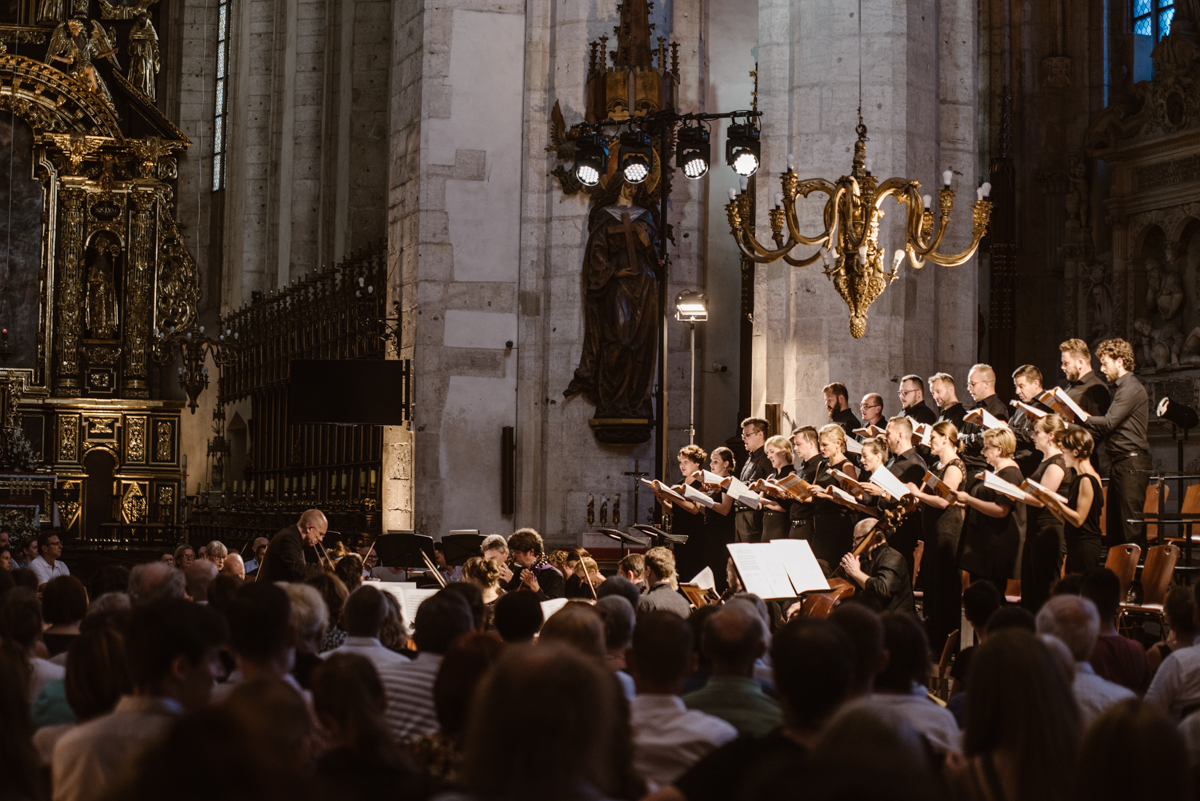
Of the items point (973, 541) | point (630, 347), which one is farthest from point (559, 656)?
point (630, 347)

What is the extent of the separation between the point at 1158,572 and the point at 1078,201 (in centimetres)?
1206

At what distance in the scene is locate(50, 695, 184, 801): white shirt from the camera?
11.3 ft

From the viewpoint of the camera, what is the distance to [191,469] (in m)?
26.1

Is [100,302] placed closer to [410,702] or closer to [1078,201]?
[1078,201]

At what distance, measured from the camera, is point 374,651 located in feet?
16.6

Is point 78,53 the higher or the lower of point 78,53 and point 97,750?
the higher

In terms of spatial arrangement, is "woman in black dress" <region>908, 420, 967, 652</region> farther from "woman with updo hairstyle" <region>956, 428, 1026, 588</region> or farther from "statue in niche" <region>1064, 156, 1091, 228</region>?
"statue in niche" <region>1064, 156, 1091, 228</region>

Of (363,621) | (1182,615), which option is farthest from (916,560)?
(363,621)

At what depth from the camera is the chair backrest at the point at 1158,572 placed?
902 centimetres

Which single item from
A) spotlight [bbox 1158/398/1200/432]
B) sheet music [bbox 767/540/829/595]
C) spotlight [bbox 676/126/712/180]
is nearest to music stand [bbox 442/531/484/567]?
spotlight [bbox 676/126/712/180]

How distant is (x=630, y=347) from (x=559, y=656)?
13747 millimetres

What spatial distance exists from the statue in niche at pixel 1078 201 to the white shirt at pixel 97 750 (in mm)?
18384

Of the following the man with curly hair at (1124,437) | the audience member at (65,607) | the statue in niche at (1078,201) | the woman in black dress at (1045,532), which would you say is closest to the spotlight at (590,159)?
the man with curly hair at (1124,437)

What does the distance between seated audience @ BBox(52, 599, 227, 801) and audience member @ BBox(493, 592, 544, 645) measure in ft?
4.97
